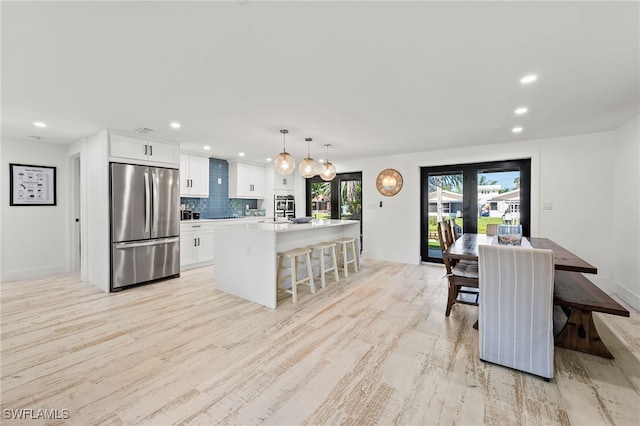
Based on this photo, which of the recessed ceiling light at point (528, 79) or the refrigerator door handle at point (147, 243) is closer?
the recessed ceiling light at point (528, 79)

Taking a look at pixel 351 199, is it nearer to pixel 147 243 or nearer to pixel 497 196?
pixel 497 196

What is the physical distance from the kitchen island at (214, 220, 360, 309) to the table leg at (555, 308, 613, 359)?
2.80 m

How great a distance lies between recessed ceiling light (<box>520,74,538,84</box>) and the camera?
2314 millimetres

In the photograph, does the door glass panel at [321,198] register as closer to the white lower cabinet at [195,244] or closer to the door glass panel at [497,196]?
the white lower cabinet at [195,244]

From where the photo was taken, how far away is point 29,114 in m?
3.25

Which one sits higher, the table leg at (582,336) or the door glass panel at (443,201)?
the door glass panel at (443,201)

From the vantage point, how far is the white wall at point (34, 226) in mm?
4441

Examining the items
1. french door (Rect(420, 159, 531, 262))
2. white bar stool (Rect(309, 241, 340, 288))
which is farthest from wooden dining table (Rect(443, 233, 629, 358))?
french door (Rect(420, 159, 531, 262))

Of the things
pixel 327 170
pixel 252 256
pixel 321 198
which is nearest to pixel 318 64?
pixel 252 256

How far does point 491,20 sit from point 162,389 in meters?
3.16

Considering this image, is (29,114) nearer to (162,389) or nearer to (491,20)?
(162,389)

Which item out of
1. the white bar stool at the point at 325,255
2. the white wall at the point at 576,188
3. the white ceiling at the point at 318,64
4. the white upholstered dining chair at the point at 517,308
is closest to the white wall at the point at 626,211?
the white wall at the point at 576,188

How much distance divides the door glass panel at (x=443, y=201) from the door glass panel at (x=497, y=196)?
351 millimetres

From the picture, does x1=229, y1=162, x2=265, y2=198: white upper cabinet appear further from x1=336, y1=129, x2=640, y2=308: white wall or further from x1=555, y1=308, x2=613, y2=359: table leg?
x1=555, y1=308, x2=613, y2=359: table leg
